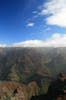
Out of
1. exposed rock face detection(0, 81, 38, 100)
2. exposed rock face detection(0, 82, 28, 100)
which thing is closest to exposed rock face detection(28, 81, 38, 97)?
exposed rock face detection(0, 81, 38, 100)

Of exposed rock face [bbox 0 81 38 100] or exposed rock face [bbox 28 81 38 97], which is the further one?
exposed rock face [bbox 28 81 38 97]

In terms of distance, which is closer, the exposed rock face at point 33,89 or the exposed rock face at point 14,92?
the exposed rock face at point 14,92

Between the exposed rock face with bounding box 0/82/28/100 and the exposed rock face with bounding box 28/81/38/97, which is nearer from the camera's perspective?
the exposed rock face with bounding box 0/82/28/100

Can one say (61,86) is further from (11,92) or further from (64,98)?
(11,92)

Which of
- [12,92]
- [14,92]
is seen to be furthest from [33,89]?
[14,92]

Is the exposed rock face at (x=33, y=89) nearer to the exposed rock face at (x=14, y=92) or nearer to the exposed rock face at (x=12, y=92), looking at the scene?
the exposed rock face at (x=14, y=92)

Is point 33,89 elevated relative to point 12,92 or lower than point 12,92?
lower

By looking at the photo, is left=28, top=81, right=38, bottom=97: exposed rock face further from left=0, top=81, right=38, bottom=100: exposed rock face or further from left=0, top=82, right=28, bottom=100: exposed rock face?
left=0, top=82, right=28, bottom=100: exposed rock face

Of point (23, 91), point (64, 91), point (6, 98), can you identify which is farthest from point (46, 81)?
point (64, 91)

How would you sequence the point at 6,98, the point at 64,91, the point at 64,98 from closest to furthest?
1. the point at 64,98
2. the point at 64,91
3. the point at 6,98

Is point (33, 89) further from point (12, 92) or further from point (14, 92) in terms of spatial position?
point (14, 92)

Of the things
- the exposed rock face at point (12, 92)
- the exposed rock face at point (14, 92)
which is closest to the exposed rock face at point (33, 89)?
the exposed rock face at point (14, 92)
